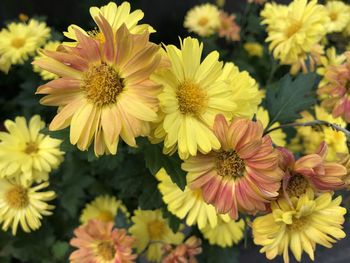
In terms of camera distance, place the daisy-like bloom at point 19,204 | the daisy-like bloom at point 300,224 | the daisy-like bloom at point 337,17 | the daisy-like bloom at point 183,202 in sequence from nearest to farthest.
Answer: the daisy-like bloom at point 300,224 → the daisy-like bloom at point 183,202 → the daisy-like bloom at point 19,204 → the daisy-like bloom at point 337,17

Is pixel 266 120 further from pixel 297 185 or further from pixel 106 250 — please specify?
pixel 106 250

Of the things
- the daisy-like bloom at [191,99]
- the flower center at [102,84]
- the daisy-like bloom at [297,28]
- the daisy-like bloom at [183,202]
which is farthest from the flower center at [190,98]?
the daisy-like bloom at [297,28]

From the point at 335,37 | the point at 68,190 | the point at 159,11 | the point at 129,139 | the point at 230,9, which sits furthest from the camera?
the point at 230,9

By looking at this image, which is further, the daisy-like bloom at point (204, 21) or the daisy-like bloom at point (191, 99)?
the daisy-like bloom at point (204, 21)

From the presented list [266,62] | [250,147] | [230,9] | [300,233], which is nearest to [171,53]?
[250,147]

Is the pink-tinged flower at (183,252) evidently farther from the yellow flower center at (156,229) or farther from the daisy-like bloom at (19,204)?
the daisy-like bloom at (19,204)

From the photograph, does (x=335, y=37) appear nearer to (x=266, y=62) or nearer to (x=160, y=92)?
(x=266, y=62)

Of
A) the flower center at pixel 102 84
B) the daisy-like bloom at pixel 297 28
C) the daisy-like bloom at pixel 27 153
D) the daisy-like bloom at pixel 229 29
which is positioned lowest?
the daisy-like bloom at pixel 27 153

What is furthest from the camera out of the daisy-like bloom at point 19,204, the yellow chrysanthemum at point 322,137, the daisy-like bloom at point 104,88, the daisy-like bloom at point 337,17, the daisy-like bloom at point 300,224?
the daisy-like bloom at point 337,17

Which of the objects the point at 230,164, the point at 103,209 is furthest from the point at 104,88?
the point at 103,209
